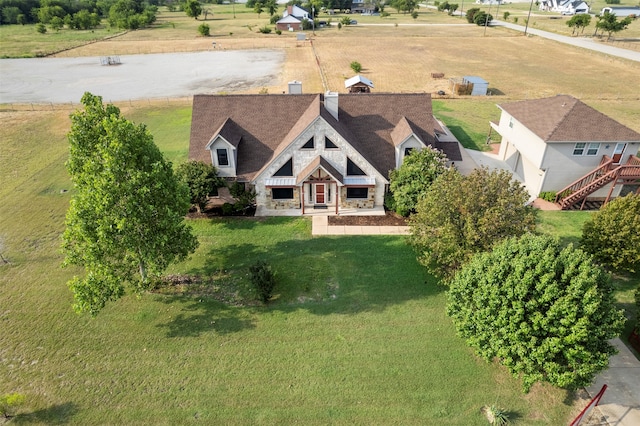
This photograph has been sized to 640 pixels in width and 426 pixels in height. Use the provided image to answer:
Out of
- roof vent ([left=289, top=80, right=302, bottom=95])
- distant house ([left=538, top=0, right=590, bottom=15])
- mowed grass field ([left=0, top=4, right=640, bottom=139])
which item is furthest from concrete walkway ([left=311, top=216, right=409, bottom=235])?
distant house ([left=538, top=0, right=590, bottom=15])

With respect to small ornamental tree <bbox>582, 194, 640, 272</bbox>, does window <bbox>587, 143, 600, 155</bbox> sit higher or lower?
higher

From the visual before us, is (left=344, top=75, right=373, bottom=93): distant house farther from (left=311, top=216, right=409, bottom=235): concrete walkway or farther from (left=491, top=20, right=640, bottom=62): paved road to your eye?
(left=491, top=20, right=640, bottom=62): paved road

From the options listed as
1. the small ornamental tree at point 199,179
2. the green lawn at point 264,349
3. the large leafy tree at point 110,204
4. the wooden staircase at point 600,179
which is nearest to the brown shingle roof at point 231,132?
the small ornamental tree at point 199,179

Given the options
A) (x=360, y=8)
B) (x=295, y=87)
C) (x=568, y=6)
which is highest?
(x=360, y=8)

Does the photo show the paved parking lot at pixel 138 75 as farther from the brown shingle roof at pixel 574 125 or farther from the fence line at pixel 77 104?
the brown shingle roof at pixel 574 125

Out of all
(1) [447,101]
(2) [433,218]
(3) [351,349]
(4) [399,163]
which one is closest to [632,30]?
(1) [447,101]

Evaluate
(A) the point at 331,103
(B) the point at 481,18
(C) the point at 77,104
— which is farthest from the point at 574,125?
(B) the point at 481,18

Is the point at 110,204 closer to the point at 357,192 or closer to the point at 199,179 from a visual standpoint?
the point at 199,179
